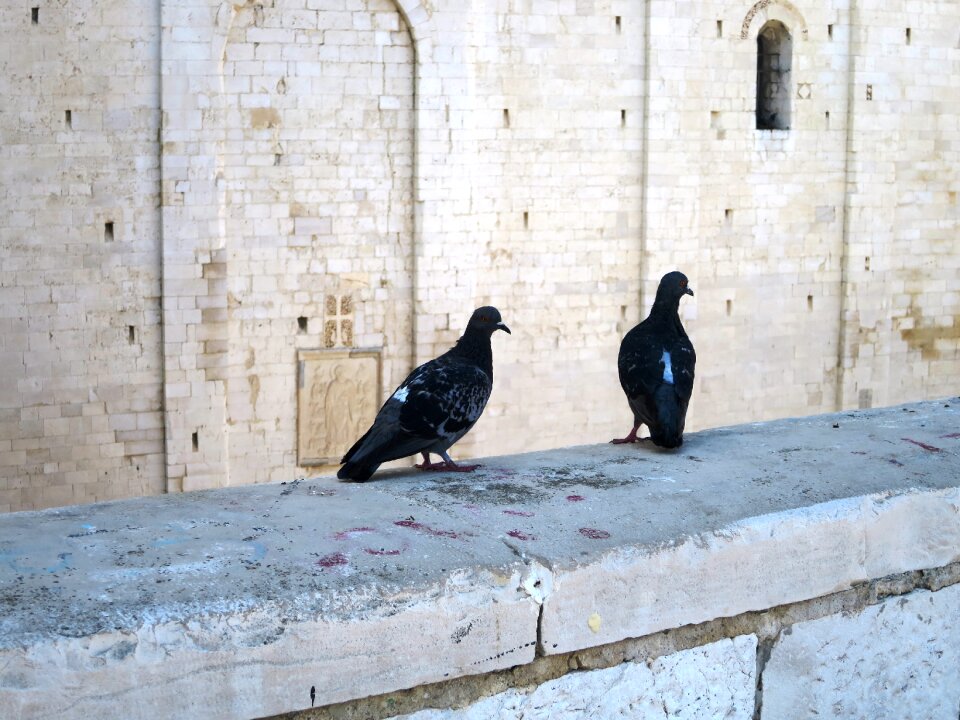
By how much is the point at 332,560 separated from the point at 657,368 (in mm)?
2926

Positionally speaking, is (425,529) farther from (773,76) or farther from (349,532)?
(773,76)

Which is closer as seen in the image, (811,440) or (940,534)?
(940,534)

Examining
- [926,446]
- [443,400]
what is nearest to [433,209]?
[443,400]

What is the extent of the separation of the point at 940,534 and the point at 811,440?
1002 millimetres

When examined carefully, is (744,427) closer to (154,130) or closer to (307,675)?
(307,675)

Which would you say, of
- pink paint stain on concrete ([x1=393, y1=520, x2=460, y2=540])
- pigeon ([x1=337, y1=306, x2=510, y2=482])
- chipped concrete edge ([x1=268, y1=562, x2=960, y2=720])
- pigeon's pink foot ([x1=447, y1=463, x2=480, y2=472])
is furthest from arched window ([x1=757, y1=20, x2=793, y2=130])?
pink paint stain on concrete ([x1=393, y1=520, x2=460, y2=540])

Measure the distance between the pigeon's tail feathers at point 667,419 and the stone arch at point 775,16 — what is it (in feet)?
36.5

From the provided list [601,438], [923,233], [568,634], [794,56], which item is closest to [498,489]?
[568,634]

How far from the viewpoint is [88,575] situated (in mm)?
2721

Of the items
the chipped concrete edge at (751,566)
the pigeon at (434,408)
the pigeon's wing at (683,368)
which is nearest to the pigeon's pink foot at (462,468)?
the pigeon at (434,408)

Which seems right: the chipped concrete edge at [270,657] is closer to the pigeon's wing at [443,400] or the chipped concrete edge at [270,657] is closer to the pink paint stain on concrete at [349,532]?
the pink paint stain on concrete at [349,532]

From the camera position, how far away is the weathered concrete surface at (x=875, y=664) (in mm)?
3041

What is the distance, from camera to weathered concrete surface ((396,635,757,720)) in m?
2.74

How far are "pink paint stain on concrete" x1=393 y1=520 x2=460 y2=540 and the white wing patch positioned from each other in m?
2.46
